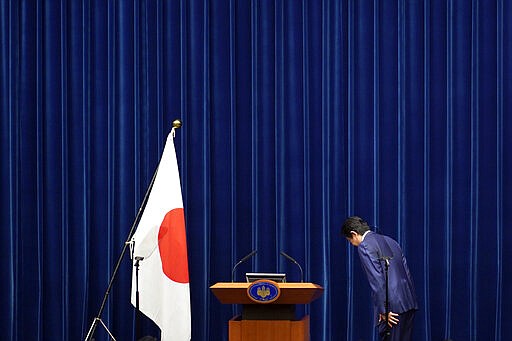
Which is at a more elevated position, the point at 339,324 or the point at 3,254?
the point at 3,254

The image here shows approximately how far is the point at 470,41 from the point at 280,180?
81.0 inches

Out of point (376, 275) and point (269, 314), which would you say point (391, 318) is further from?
point (269, 314)

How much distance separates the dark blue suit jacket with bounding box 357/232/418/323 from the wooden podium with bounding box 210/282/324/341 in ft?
1.81

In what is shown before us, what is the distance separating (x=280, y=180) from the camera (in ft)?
23.6

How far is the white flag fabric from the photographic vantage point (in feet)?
20.3

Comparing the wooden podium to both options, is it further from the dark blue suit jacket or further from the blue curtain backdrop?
the blue curtain backdrop

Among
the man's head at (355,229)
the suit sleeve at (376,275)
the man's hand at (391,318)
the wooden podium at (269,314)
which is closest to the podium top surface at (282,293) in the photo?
the wooden podium at (269,314)

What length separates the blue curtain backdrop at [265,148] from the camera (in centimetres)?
712

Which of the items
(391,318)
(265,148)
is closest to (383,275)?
(391,318)

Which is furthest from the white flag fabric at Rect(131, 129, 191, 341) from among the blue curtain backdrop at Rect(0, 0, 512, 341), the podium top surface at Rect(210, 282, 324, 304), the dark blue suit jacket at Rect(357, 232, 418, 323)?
the dark blue suit jacket at Rect(357, 232, 418, 323)

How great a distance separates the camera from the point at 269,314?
558 centimetres

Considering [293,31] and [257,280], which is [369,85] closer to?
[293,31]

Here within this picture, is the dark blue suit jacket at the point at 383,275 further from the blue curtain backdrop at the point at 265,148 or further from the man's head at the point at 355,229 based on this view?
the blue curtain backdrop at the point at 265,148

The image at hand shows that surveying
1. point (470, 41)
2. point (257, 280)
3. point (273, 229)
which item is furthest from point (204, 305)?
point (470, 41)
